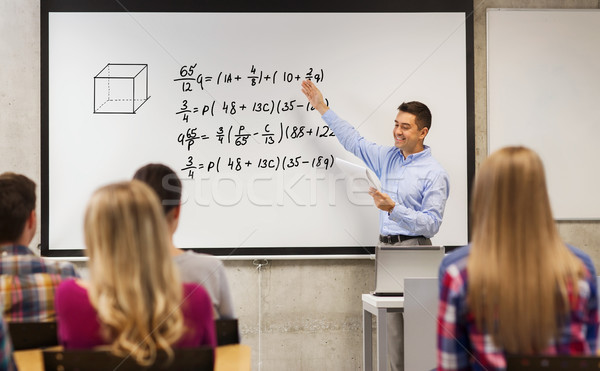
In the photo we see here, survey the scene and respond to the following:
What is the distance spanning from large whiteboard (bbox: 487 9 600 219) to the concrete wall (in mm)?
129

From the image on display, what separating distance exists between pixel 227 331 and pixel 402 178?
216cm

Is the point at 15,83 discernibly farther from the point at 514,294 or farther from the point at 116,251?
the point at 514,294

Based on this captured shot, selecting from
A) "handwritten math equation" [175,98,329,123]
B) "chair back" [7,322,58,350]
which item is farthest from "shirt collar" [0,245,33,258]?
"handwritten math equation" [175,98,329,123]

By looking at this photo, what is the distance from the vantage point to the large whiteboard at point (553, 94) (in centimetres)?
403

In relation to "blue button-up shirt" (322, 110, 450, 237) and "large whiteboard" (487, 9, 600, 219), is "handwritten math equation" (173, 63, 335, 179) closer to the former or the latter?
"blue button-up shirt" (322, 110, 450, 237)

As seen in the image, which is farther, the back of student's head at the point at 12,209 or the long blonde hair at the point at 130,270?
the back of student's head at the point at 12,209

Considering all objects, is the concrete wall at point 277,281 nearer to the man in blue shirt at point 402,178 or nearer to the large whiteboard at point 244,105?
the large whiteboard at point 244,105

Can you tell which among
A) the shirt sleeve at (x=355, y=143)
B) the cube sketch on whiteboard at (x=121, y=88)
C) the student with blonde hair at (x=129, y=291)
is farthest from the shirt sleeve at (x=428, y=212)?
the student with blonde hair at (x=129, y=291)

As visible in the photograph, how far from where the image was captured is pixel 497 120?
4023 millimetres

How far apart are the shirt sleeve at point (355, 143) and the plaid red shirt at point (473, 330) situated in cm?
248

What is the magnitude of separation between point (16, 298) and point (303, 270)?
2321mm

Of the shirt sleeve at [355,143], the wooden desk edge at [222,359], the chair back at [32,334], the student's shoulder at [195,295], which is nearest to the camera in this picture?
the student's shoulder at [195,295]

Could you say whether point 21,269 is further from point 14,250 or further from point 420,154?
point 420,154

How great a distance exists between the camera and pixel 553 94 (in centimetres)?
406
